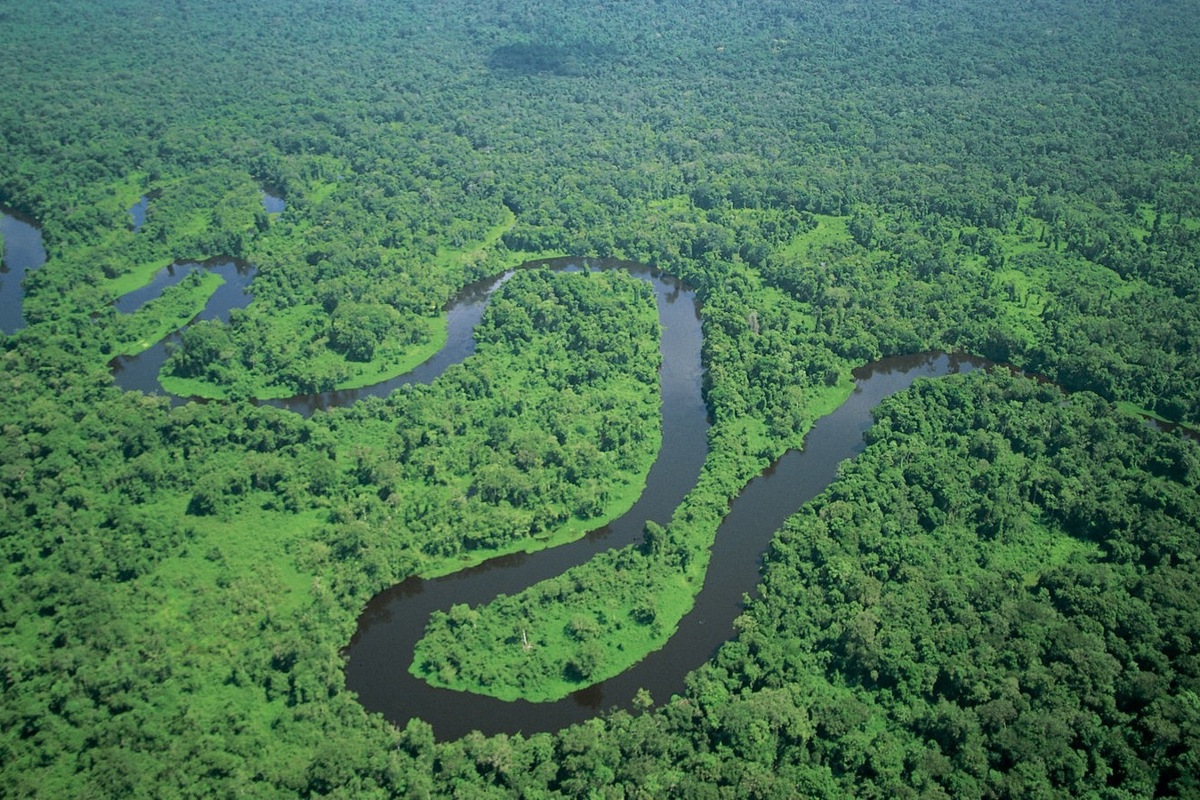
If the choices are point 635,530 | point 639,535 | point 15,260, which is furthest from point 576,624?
point 15,260

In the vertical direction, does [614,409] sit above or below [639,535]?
above

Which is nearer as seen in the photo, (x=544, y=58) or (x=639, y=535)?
(x=639, y=535)

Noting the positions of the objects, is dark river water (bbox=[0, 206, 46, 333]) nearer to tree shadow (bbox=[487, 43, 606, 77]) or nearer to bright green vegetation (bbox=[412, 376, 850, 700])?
bright green vegetation (bbox=[412, 376, 850, 700])

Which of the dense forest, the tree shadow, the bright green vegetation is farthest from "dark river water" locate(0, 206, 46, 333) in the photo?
the tree shadow

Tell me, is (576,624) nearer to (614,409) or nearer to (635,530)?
(635,530)

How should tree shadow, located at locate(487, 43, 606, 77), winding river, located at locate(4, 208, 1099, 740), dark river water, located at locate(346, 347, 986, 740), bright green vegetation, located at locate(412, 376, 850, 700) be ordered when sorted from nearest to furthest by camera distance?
dark river water, located at locate(346, 347, 986, 740) < winding river, located at locate(4, 208, 1099, 740) < bright green vegetation, located at locate(412, 376, 850, 700) < tree shadow, located at locate(487, 43, 606, 77)

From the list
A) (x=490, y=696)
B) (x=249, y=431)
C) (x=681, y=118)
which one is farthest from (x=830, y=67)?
(x=490, y=696)

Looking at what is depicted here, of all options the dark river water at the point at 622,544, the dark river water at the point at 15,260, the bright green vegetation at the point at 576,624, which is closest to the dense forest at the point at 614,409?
the bright green vegetation at the point at 576,624

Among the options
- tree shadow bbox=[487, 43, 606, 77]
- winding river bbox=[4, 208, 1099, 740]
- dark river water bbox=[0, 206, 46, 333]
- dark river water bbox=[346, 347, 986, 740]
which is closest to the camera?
dark river water bbox=[346, 347, 986, 740]

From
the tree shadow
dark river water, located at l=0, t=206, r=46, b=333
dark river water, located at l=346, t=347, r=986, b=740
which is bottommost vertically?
dark river water, located at l=0, t=206, r=46, b=333
